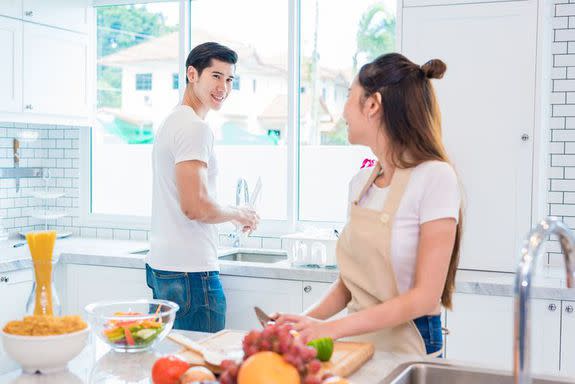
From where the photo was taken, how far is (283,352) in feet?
4.38

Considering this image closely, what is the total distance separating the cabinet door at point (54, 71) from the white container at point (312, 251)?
5.53 feet

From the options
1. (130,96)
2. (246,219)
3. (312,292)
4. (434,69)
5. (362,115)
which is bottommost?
(312,292)

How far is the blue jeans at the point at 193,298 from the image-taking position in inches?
119

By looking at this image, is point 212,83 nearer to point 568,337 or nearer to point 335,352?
point 335,352

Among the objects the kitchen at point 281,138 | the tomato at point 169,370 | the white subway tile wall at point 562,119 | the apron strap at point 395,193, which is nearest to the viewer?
the tomato at point 169,370

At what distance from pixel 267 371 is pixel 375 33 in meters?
3.13

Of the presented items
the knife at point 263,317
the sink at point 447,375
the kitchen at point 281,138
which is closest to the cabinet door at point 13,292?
the kitchen at point 281,138

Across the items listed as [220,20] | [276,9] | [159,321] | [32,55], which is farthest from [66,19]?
[159,321]

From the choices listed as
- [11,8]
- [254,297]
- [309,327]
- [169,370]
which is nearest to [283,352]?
[169,370]

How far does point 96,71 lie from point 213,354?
354cm

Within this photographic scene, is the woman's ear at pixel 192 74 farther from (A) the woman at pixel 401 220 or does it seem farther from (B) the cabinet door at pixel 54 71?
(B) the cabinet door at pixel 54 71

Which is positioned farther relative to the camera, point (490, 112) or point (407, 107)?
point (490, 112)

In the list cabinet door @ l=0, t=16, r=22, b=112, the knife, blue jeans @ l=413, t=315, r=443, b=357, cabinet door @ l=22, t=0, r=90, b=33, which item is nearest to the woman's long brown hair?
blue jeans @ l=413, t=315, r=443, b=357

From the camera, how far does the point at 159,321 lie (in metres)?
1.94
